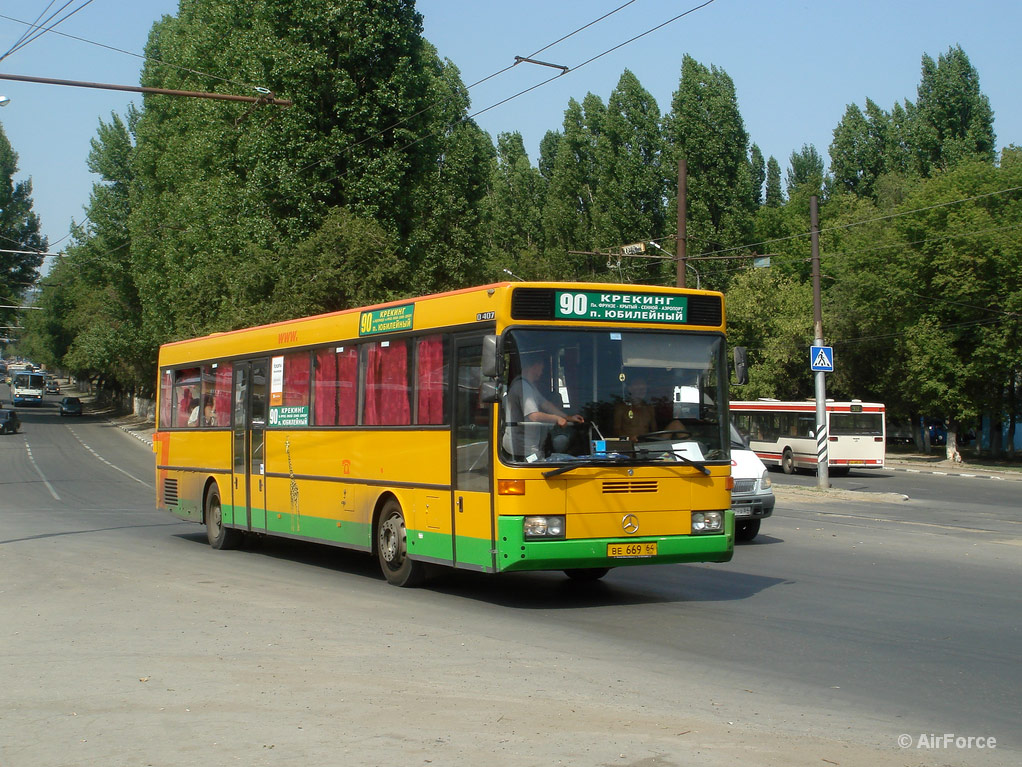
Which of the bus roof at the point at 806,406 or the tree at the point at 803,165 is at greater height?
the tree at the point at 803,165

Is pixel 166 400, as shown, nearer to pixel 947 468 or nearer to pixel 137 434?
pixel 947 468

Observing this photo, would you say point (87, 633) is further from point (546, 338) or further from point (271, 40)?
point (271, 40)

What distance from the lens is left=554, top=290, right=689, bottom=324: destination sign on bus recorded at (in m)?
10.6

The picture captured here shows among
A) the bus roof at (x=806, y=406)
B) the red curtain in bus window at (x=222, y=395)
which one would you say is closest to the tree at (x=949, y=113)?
the bus roof at (x=806, y=406)

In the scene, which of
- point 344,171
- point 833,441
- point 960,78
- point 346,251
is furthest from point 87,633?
point 960,78

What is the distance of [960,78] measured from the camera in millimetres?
61250

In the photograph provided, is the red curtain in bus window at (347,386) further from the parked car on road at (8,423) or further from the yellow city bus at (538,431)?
the parked car on road at (8,423)

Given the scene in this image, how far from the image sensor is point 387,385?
1264cm

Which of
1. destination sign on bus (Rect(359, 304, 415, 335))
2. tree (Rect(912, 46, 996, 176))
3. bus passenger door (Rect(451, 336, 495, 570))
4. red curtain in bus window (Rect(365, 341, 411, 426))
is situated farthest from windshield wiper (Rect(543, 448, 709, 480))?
tree (Rect(912, 46, 996, 176))

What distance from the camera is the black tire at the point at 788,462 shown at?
1676 inches

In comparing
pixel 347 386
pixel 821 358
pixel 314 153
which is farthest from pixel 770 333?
pixel 347 386

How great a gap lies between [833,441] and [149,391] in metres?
49.6

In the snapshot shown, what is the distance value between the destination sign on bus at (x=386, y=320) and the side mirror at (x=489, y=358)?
2165mm

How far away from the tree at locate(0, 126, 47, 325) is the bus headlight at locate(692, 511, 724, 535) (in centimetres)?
7464
